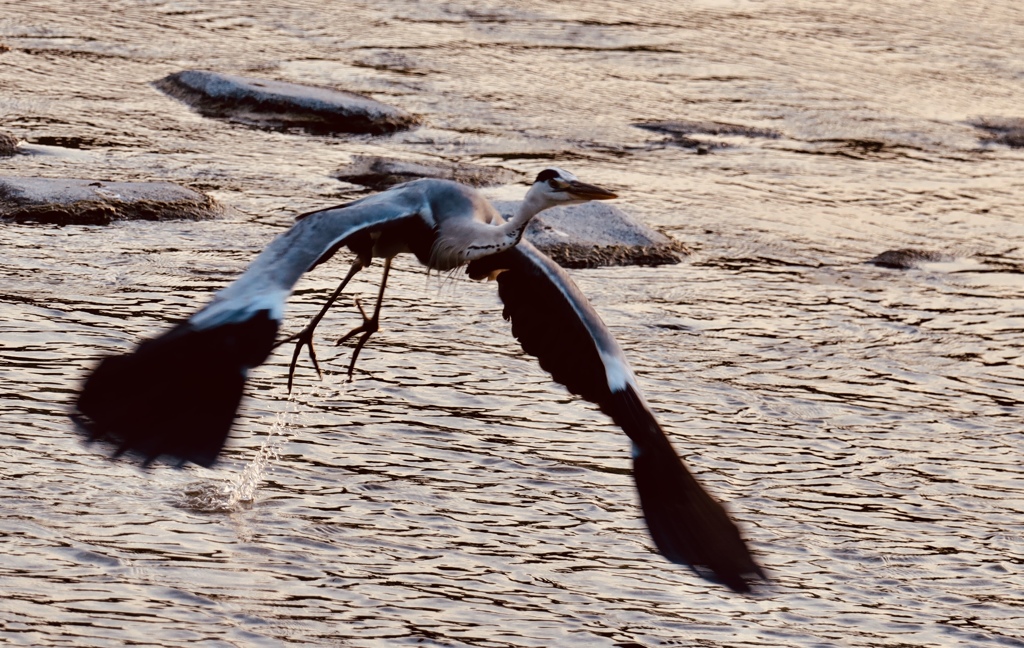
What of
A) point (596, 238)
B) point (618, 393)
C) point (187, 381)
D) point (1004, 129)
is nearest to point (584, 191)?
point (618, 393)

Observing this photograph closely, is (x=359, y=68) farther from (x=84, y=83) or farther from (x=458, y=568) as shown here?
(x=458, y=568)

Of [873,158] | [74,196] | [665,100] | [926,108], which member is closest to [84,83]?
[74,196]

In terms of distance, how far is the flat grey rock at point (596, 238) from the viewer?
9.02 m

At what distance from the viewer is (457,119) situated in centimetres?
1180

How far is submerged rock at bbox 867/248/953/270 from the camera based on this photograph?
31.4 ft

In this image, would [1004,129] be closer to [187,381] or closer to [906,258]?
[906,258]

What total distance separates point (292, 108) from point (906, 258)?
13.4 feet

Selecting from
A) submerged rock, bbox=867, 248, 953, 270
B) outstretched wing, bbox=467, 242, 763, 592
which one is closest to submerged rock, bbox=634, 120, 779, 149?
submerged rock, bbox=867, 248, 953, 270

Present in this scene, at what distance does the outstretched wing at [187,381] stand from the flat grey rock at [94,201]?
3.92 meters

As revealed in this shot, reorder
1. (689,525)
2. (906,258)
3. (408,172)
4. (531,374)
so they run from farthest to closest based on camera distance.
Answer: (408,172), (906,258), (531,374), (689,525)

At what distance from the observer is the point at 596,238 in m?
9.20

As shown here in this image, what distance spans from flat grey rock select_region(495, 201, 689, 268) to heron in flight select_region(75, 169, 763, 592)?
7.54ft

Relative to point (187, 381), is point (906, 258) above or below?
below

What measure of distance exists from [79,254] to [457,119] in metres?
4.01
